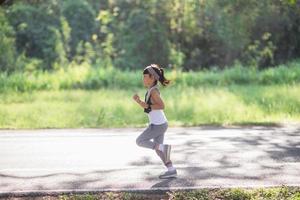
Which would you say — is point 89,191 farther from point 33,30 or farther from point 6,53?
point 33,30

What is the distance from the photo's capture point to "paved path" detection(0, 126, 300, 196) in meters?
7.57

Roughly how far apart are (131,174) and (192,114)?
6.50 meters

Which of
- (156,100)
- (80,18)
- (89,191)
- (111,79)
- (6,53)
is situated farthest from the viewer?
(80,18)

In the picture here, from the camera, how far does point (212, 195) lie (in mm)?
6730

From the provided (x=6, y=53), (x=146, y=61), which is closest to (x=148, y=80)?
(x=6, y=53)

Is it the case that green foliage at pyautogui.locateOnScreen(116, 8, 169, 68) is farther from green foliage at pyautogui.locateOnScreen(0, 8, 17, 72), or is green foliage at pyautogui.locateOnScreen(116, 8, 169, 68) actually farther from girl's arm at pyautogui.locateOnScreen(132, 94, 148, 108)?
girl's arm at pyautogui.locateOnScreen(132, 94, 148, 108)

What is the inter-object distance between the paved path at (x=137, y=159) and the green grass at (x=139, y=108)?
110 centimetres

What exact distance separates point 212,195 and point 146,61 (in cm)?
2087

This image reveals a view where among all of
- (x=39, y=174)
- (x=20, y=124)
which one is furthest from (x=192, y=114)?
(x=39, y=174)

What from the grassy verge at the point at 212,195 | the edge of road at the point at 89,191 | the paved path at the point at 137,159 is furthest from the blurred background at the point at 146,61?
the grassy verge at the point at 212,195

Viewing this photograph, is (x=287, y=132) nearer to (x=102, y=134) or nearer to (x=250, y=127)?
(x=250, y=127)

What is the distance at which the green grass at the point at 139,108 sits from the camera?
1356 centimetres

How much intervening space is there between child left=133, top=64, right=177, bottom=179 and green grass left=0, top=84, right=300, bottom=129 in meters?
5.51

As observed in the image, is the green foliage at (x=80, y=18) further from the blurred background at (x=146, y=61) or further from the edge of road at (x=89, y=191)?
the edge of road at (x=89, y=191)
